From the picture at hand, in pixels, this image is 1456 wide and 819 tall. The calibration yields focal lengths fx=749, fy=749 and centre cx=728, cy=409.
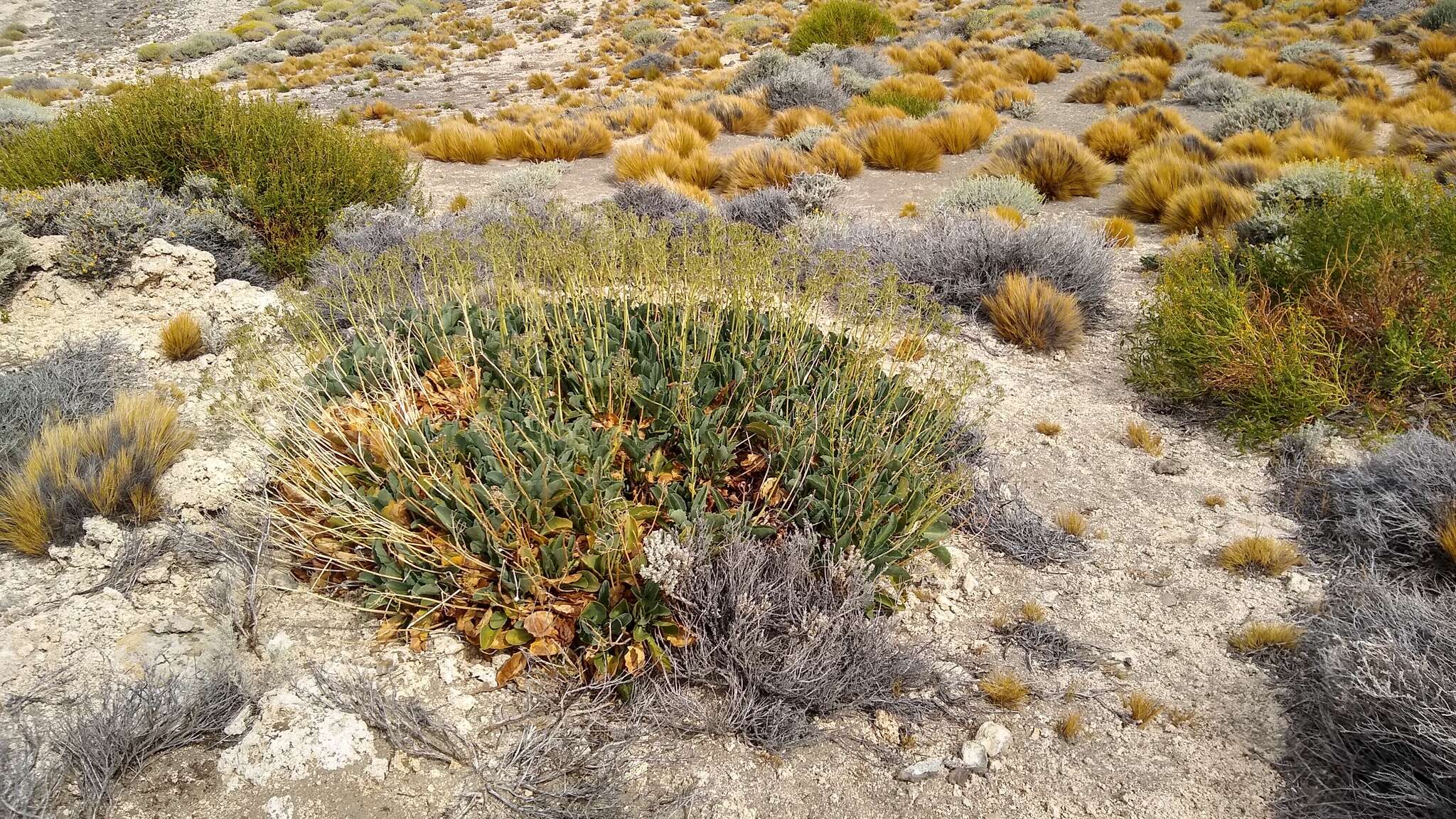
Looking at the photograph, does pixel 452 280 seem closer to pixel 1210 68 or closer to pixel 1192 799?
pixel 1192 799

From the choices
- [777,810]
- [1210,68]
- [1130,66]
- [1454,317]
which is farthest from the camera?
[1130,66]

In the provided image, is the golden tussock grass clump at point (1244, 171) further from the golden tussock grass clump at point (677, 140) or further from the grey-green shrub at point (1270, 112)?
the golden tussock grass clump at point (677, 140)

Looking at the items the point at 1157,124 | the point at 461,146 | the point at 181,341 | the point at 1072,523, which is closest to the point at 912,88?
the point at 1157,124

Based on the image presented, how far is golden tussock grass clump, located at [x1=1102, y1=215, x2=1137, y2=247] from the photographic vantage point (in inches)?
271

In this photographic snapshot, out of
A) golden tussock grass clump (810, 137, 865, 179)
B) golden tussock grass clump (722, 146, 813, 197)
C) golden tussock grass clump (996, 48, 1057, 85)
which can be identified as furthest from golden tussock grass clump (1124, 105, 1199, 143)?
golden tussock grass clump (722, 146, 813, 197)

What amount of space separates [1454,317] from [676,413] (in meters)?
4.07

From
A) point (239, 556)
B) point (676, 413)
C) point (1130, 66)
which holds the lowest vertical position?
point (1130, 66)

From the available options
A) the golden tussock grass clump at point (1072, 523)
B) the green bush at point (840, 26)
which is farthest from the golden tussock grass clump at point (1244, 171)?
the green bush at point (840, 26)

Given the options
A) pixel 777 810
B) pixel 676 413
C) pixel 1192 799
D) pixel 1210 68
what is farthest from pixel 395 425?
pixel 1210 68

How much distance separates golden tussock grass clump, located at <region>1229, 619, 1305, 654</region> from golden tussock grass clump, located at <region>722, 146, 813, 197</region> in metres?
6.84

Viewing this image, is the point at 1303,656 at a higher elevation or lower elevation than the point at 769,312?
lower

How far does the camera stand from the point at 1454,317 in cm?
384

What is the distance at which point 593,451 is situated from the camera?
8.96 ft

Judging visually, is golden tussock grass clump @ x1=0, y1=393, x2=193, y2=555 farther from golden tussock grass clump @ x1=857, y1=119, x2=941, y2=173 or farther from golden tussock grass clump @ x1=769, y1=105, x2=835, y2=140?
golden tussock grass clump @ x1=769, y1=105, x2=835, y2=140
